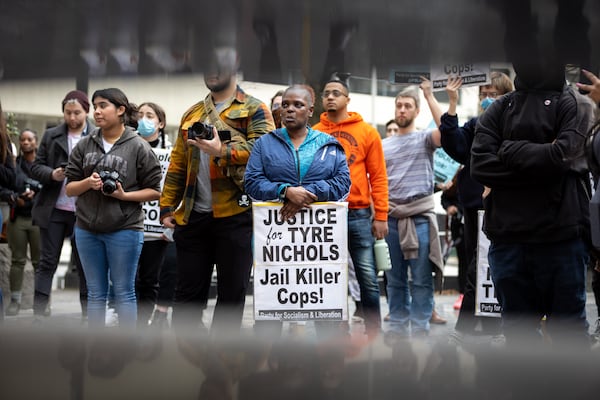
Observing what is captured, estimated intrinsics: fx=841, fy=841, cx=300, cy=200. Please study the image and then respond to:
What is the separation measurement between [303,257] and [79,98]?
6.87 feet

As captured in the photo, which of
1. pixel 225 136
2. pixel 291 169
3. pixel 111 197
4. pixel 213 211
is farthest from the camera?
pixel 111 197

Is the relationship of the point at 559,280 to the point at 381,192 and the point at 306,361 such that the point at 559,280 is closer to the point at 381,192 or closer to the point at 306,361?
the point at 306,361

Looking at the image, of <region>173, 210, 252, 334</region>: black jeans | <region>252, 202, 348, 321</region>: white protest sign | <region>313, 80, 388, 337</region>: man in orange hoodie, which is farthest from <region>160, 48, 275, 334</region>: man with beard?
<region>313, 80, 388, 337</region>: man in orange hoodie

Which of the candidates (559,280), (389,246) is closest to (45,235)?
(389,246)

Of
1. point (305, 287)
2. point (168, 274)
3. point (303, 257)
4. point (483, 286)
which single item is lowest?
point (168, 274)

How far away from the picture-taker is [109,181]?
326 cm

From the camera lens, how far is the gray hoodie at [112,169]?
3.33 metres

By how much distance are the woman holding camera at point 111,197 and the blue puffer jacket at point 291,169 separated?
724 mm

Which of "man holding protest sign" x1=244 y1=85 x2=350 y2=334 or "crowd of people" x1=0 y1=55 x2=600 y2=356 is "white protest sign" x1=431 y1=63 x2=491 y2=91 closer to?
"crowd of people" x1=0 y1=55 x2=600 y2=356

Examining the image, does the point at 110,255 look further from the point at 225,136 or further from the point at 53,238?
the point at 53,238

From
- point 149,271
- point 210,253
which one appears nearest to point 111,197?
point 210,253

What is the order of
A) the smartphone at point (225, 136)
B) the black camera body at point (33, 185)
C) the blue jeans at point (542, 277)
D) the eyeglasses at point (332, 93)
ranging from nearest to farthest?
the eyeglasses at point (332, 93), the blue jeans at point (542, 277), the smartphone at point (225, 136), the black camera body at point (33, 185)

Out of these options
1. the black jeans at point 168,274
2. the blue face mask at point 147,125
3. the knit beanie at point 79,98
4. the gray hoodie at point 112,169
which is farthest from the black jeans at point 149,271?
the knit beanie at point 79,98

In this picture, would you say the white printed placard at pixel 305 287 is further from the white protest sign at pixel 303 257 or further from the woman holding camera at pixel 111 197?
the woman holding camera at pixel 111 197
